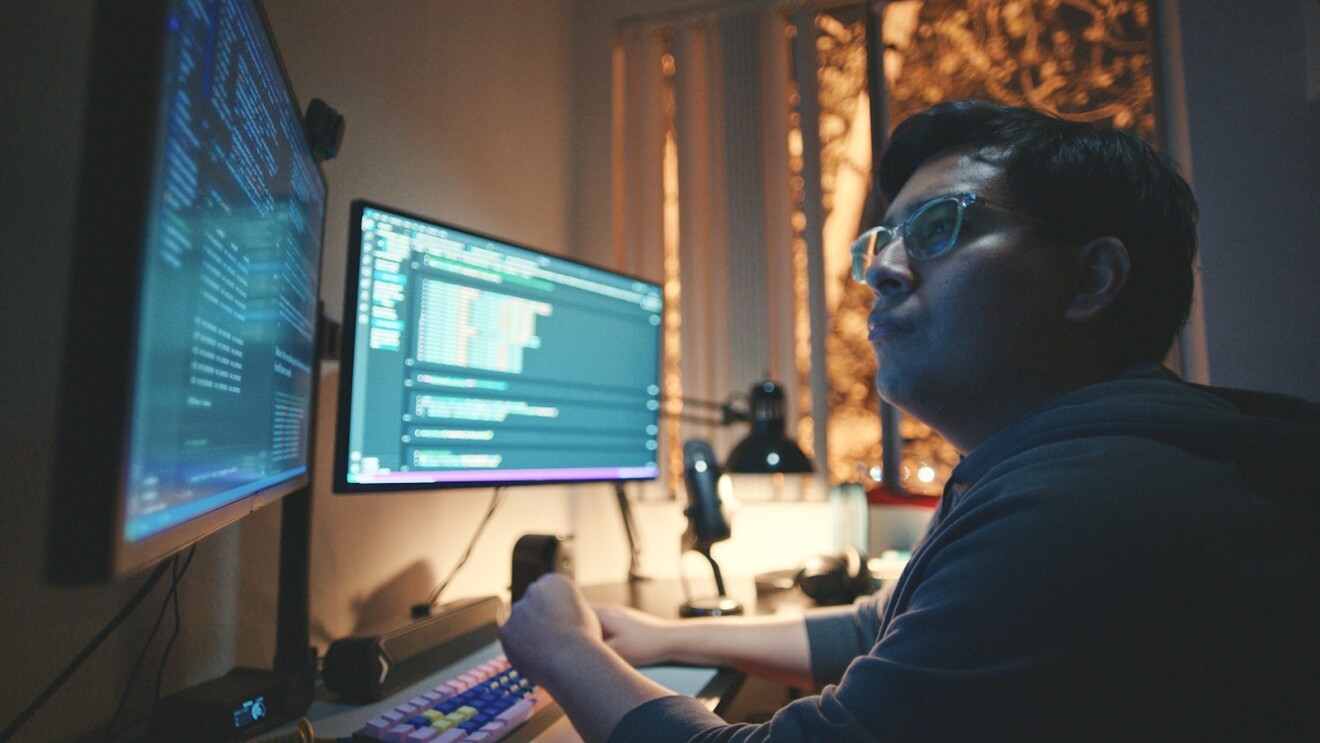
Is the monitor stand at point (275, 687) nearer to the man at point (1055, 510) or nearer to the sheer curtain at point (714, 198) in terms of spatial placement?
the man at point (1055, 510)

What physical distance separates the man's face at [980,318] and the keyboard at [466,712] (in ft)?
1.89

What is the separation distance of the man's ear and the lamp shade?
775 millimetres

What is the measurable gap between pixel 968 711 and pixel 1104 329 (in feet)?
1.77

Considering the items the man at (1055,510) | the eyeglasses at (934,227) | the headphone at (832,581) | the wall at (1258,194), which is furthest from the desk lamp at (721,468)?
the wall at (1258,194)

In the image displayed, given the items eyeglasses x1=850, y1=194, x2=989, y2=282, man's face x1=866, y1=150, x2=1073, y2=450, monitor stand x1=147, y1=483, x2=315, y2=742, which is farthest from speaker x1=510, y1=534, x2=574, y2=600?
eyeglasses x1=850, y1=194, x2=989, y2=282

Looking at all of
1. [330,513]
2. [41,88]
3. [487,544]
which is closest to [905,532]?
[487,544]

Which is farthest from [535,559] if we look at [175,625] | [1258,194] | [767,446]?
[1258,194]

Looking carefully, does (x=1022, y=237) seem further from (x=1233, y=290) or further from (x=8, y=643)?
(x=1233, y=290)

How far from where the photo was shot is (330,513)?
1081 millimetres

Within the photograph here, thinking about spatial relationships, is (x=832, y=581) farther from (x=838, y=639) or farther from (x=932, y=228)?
(x=932, y=228)

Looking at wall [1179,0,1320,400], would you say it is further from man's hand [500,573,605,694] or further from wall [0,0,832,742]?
man's hand [500,573,605,694]

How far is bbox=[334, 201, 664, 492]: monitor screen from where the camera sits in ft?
3.00

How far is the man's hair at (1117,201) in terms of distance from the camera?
0.77 meters

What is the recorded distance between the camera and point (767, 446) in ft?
4.84
